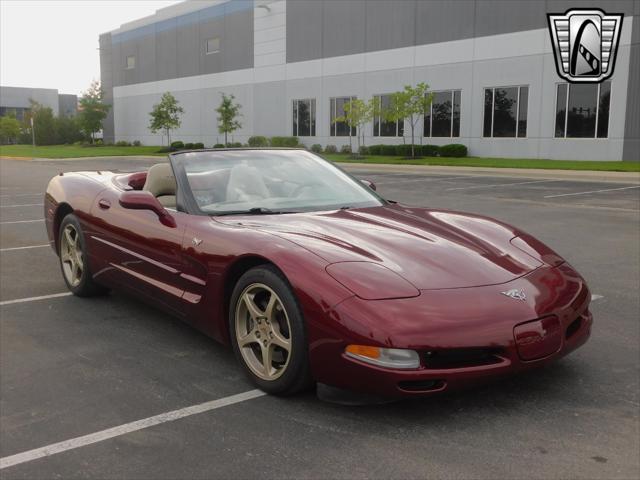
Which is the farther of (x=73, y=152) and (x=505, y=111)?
(x=73, y=152)

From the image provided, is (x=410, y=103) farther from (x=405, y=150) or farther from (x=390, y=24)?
(x=390, y=24)

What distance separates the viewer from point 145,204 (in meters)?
4.16

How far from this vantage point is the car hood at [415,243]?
325 centimetres

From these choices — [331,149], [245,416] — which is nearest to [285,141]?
[331,149]

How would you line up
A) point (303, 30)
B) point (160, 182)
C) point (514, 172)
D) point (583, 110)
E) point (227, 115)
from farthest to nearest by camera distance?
point (227, 115)
point (303, 30)
point (583, 110)
point (514, 172)
point (160, 182)

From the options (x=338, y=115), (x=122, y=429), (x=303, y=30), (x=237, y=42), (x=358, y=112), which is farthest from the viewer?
(x=237, y=42)

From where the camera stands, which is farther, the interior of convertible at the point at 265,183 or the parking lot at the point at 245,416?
the interior of convertible at the point at 265,183

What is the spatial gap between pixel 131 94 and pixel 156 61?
5.58 m

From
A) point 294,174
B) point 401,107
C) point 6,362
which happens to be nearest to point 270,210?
point 294,174

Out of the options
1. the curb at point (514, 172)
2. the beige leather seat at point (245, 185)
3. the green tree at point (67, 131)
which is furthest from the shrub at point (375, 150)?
the green tree at point (67, 131)

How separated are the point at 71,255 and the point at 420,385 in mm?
3732

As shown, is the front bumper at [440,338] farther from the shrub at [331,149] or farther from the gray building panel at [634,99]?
the shrub at [331,149]

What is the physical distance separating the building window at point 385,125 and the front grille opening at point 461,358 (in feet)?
105

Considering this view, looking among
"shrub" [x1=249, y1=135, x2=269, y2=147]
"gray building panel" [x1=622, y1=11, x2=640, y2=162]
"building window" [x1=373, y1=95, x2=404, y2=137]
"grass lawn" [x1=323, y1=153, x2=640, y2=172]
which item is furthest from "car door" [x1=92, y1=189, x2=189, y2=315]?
"shrub" [x1=249, y1=135, x2=269, y2=147]
